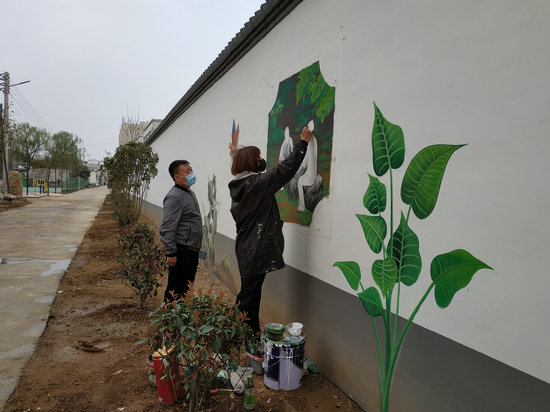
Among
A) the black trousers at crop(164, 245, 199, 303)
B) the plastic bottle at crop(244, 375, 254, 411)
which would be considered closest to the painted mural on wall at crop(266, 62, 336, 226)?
the black trousers at crop(164, 245, 199, 303)

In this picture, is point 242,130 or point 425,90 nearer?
point 425,90

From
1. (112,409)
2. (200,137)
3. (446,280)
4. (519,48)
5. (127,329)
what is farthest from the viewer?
(200,137)

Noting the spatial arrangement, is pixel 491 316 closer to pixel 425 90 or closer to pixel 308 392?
pixel 425 90

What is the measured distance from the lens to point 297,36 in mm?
3650

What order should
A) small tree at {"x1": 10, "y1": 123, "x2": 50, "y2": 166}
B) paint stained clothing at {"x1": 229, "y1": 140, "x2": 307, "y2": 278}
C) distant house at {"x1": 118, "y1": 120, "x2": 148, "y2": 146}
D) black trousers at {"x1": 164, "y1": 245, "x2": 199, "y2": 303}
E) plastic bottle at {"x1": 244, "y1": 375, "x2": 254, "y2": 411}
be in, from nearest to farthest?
plastic bottle at {"x1": 244, "y1": 375, "x2": 254, "y2": 411} → paint stained clothing at {"x1": 229, "y1": 140, "x2": 307, "y2": 278} → black trousers at {"x1": 164, "y1": 245, "x2": 199, "y2": 303} → distant house at {"x1": 118, "y1": 120, "x2": 148, "y2": 146} → small tree at {"x1": 10, "y1": 123, "x2": 50, "y2": 166}

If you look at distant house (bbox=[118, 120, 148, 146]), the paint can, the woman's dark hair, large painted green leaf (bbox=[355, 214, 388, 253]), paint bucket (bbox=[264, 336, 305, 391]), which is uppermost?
distant house (bbox=[118, 120, 148, 146])

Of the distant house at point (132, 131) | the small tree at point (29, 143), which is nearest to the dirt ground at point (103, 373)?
the distant house at point (132, 131)

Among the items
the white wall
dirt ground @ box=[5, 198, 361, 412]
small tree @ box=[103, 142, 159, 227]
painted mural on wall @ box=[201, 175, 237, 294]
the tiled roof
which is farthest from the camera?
small tree @ box=[103, 142, 159, 227]

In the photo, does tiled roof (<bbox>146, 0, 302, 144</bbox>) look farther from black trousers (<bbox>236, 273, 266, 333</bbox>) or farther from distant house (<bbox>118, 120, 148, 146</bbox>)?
distant house (<bbox>118, 120, 148, 146</bbox>)

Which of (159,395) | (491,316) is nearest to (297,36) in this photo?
(491,316)

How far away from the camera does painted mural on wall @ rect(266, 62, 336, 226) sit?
3.04 m

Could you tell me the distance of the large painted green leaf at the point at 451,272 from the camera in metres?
1.80

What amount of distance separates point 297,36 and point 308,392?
10.7 feet

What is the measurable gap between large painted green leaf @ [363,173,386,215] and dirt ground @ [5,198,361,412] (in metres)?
1.43
